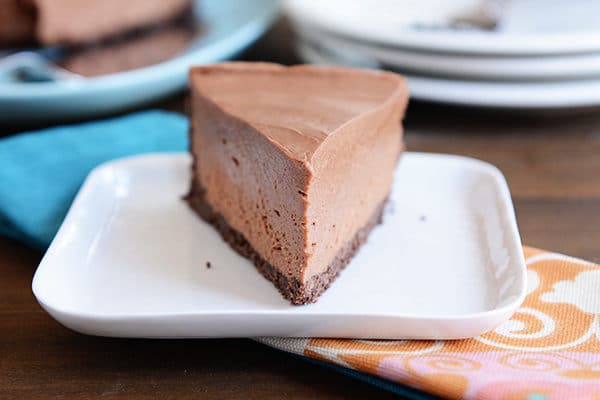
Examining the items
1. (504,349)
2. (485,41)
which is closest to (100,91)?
(485,41)

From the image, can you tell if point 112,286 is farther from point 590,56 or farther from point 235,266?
point 590,56

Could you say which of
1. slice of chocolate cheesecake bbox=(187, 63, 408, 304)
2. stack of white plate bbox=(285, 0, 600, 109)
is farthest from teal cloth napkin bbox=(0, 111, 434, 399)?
stack of white plate bbox=(285, 0, 600, 109)

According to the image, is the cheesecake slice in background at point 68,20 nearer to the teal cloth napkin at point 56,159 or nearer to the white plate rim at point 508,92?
the teal cloth napkin at point 56,159

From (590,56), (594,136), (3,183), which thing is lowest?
(3,183)

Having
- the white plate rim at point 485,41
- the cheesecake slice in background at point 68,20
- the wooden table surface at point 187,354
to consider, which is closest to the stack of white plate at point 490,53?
the white plate rim at point 485,41

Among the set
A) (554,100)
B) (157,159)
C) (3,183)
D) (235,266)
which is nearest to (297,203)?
(235,266)
